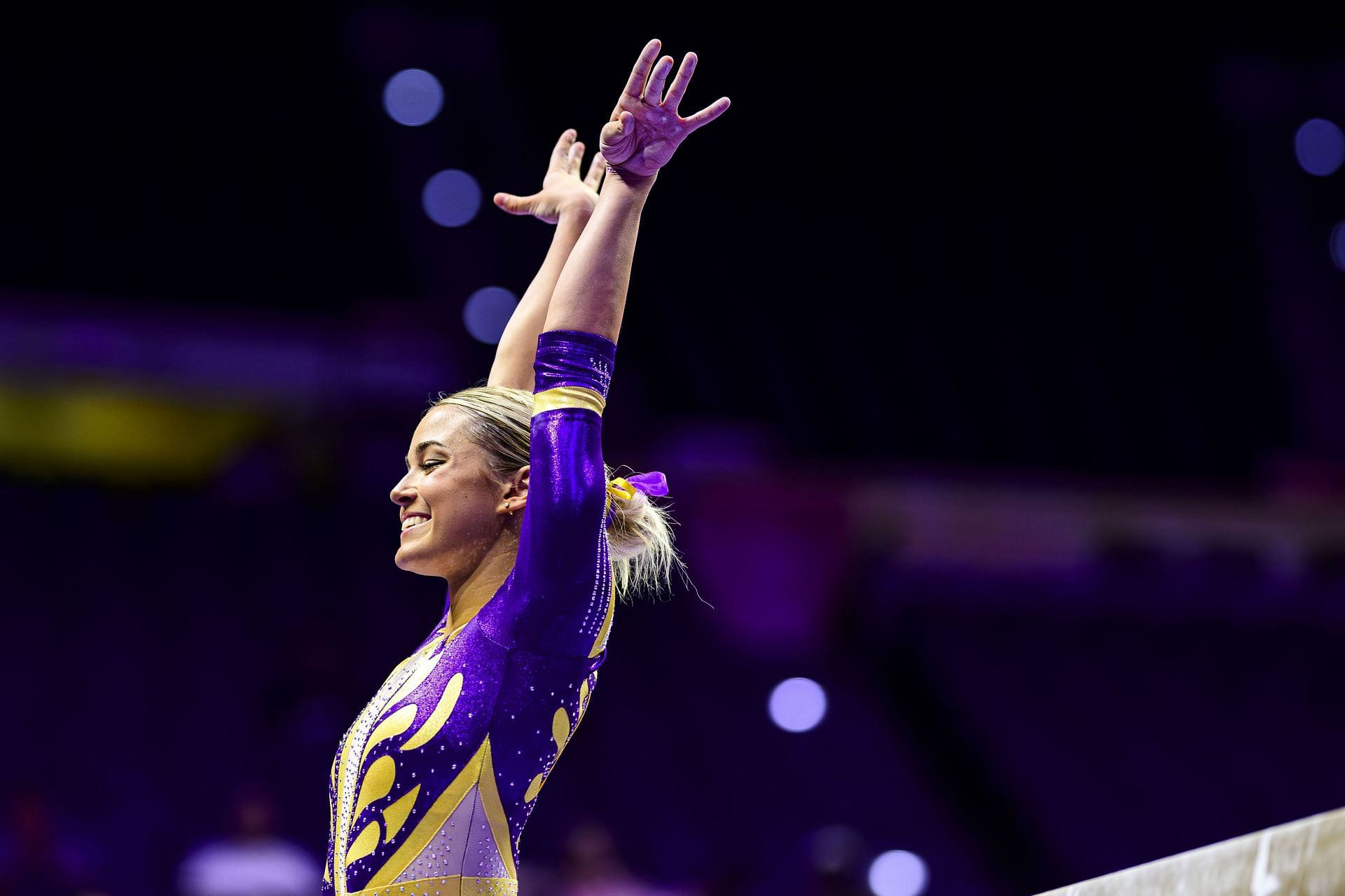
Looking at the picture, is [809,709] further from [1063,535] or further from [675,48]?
[675,48]

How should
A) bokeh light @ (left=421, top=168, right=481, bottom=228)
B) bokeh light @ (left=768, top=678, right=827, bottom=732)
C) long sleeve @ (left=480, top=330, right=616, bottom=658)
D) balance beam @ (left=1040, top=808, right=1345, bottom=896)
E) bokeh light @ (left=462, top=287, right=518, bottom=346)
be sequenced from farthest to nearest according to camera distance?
bokeh light @ (left=421, top=168, right=481, bottom=228) → bokeh light @ (left=462, top=287, right=518, bottom=346) → bokeh light @ (left=768, top=678, right=827, bottom=732) → long sleeve @ (left=480, top=330, right=616, bottom=658) → balance beam @ (left=1040, top=808, right=1345, bottom=896)

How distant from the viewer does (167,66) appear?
958cm

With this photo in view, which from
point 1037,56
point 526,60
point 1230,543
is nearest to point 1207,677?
point 1230,543

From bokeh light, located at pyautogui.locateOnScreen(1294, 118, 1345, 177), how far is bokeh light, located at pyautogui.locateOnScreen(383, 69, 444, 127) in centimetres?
651

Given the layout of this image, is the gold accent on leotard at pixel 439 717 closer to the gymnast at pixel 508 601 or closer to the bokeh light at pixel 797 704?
the gymnast at pixel 508 601

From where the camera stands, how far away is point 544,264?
2254 millimetres

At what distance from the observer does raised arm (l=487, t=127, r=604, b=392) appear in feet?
7.28

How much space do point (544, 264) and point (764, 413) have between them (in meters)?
7.19

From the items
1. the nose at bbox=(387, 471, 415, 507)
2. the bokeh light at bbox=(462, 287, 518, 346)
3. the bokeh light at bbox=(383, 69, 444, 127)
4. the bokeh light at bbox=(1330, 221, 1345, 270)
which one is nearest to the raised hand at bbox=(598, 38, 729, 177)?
the nose at bbox=(387, 471, 415, 507)

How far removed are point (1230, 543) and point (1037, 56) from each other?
374 centimetres

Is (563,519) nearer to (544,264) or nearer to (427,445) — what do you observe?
(427,445)

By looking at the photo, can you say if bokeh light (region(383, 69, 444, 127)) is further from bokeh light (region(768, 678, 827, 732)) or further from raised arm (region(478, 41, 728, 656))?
raised arm (region(478, 41, 728, 656))

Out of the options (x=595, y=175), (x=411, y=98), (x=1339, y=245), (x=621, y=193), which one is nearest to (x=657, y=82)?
(x=621, y=193)

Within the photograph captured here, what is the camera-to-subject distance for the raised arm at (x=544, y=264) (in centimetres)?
222
